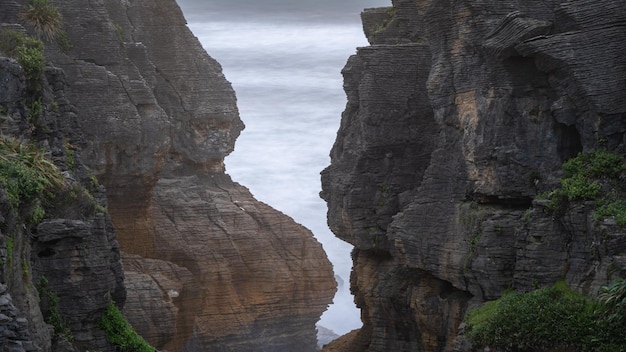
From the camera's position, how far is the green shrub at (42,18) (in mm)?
38938

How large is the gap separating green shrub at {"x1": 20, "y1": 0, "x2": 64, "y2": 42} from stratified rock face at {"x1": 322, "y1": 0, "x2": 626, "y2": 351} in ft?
23.0

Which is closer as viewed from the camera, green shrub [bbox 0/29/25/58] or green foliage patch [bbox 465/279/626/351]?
green foliage patch [bbox 465/279/626/351]

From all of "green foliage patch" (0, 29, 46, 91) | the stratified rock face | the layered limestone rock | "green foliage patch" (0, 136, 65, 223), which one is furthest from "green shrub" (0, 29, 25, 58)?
the stratified rock face

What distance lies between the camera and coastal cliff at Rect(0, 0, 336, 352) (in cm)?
4025

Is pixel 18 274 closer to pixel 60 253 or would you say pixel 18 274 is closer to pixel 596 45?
pixel 60 253

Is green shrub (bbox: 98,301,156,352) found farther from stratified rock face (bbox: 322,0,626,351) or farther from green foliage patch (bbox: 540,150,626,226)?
green foliage patch (bbox: 540,150,626,226)

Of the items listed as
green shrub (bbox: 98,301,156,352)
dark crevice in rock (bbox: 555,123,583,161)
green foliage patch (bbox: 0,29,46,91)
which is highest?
green foliage patch (bbox: 0,29,46,91)

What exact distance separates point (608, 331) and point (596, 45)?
650 centimetres

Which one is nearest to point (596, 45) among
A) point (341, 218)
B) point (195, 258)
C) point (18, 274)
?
point (341, 218)

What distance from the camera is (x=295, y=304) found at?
4747cm

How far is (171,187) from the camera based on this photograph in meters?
46.3

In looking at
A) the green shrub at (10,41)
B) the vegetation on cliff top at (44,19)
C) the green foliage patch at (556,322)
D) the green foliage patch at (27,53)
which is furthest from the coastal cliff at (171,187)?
the green foliage patch at (556,322)

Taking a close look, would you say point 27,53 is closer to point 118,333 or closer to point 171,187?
point 118,333

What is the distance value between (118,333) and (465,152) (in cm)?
827
